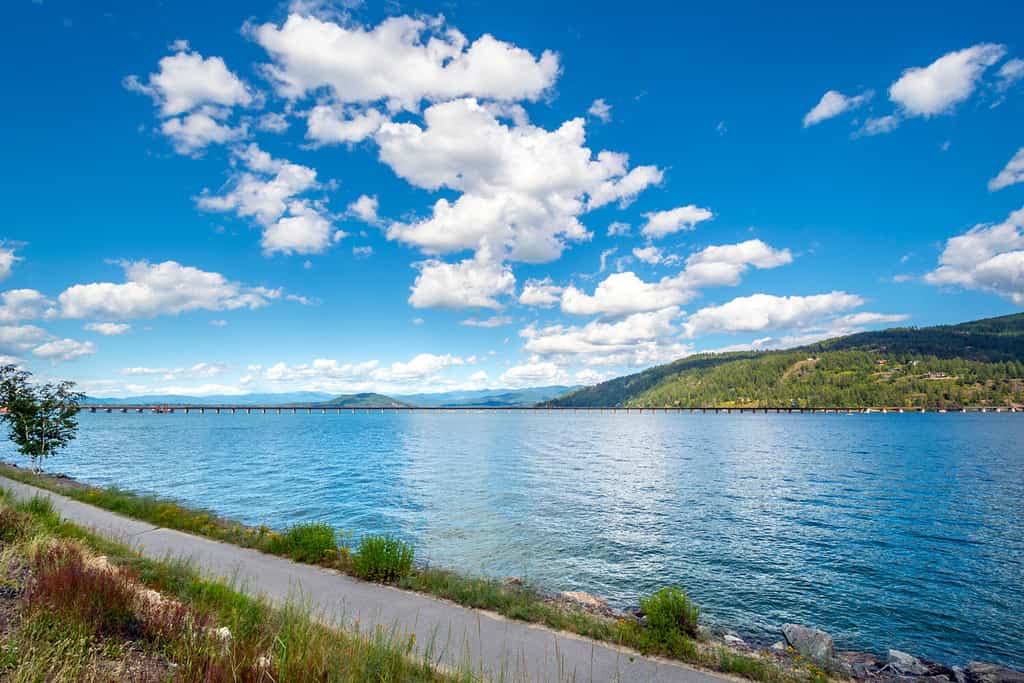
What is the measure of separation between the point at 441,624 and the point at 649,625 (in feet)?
15.0

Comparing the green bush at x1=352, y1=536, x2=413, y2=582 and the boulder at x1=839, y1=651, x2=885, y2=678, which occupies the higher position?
the green bush at x1=352, y1=536, x2=413, y2=582

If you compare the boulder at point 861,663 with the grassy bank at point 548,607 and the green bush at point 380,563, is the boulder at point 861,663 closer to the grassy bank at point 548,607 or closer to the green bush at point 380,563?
the grassy bank at point 548,607

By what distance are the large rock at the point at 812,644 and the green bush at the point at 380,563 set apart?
34.0 ft

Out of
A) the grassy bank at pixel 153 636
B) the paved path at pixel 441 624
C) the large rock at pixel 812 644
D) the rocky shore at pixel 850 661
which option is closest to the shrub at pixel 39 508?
the paved path at pixel 441 624

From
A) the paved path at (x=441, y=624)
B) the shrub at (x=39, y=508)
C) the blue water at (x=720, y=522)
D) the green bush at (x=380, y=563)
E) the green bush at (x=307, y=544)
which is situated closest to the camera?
the paved path at (x=441, y=624)

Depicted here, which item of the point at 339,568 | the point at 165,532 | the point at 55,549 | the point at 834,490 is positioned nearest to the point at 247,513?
the point at 165,532

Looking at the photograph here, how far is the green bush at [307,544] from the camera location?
589 inches

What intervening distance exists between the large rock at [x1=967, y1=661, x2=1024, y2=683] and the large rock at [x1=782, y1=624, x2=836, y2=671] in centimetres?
289

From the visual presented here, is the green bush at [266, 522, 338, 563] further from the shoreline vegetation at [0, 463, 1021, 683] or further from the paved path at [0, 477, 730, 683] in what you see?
the paved path at [0, 477, 730, 683]

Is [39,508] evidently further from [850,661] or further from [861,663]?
[861,663]

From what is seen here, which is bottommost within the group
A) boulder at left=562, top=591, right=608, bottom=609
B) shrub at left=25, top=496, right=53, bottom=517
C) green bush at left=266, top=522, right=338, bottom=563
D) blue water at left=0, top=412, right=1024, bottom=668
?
blue water at left=0, top=412, right=1024, bottom=668

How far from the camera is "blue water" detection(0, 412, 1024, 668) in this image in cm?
1764

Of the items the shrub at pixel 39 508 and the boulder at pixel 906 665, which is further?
the shrub at pixel 39 508

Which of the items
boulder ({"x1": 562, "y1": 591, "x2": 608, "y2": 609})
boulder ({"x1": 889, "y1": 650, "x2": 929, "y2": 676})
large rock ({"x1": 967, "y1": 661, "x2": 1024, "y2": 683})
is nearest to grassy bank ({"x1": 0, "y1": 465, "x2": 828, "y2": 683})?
boulder ({"x1": 562, "y1": 591, "x2": 608, "y2": 609})
